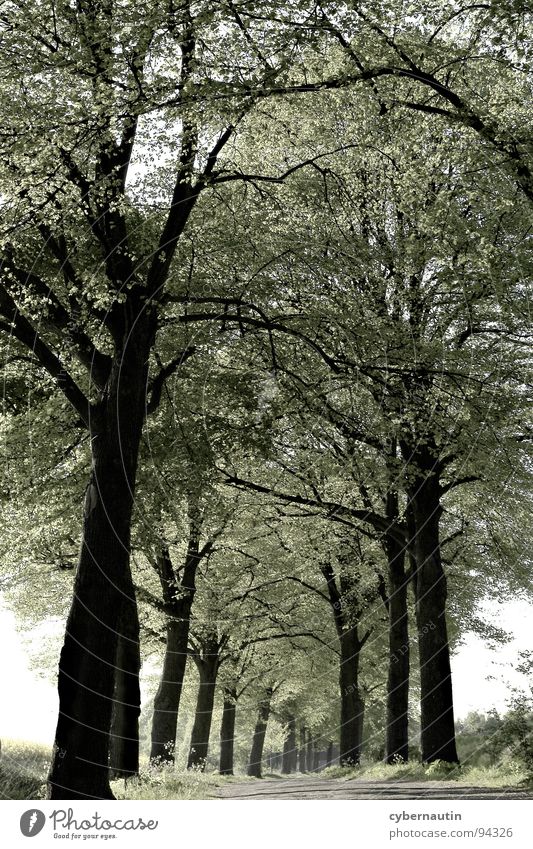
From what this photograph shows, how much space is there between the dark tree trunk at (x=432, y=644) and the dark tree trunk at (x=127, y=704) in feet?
20.9

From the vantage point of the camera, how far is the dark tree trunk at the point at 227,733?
37438mm

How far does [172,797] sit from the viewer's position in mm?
13359

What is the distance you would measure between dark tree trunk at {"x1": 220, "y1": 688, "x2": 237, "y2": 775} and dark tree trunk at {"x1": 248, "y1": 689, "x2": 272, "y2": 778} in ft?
5.78

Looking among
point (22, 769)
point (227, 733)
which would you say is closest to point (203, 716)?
point (227, 733)

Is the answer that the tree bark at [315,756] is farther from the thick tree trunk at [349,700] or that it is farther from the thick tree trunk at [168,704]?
the thick tree trunk at [168,704]

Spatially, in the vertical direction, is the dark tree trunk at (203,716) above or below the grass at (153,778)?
above

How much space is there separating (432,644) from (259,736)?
1235 inches

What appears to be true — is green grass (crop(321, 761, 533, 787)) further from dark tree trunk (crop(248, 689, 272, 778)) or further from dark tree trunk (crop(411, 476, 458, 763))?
dark tree trunk (crop(248, 689, 272, 778))

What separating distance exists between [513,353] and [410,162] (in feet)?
20.2

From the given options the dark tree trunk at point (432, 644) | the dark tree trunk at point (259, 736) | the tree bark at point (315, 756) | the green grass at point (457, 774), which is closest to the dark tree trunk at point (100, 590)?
the green grass at point (457, 774)

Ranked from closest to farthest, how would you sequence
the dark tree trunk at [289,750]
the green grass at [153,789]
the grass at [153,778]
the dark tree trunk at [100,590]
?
the dark tree trunk at [100,590], the green grass at [153,789], the grass at [153,778], the dark tree trunk at [289,750]

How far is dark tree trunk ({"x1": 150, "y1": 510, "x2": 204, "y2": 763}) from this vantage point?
920 inches

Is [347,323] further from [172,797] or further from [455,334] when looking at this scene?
[172,797]

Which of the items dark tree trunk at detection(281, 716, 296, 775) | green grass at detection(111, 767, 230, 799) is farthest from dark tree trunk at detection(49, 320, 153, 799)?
dark tree trunk at detection(281, 716, 296, 775)
